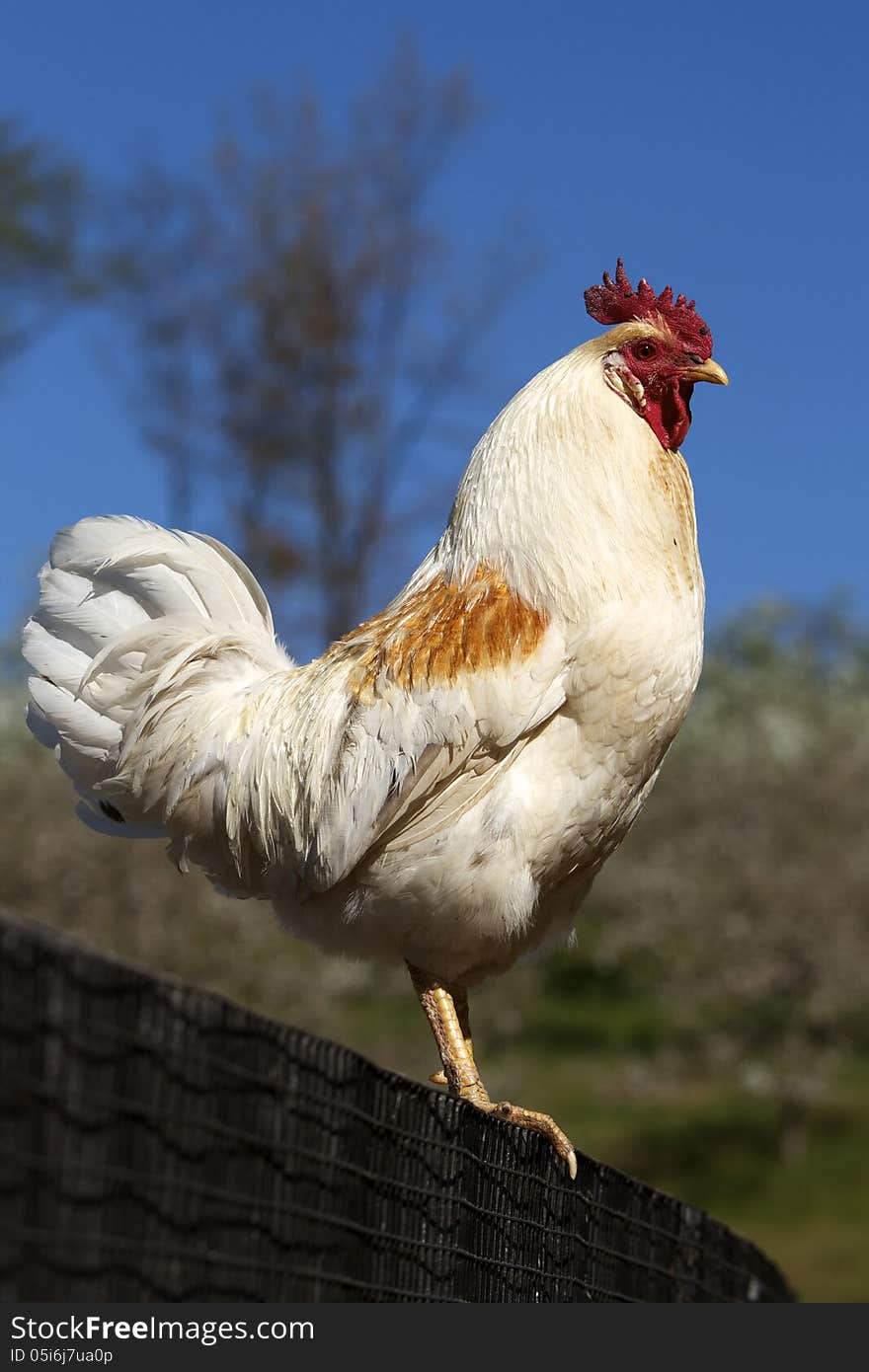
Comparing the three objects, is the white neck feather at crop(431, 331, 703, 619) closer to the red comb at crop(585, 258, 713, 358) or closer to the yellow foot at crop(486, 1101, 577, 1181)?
the red comb at crop(585, 258, 713, 358)

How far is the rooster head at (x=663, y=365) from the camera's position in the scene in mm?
4359

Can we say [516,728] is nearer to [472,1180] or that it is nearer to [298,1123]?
[472,1180]

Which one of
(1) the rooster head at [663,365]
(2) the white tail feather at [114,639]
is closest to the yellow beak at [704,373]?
(1) the rooster head at [663,365]

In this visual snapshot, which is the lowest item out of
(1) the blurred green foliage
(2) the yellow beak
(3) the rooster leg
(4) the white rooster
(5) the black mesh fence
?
(5) the black mesh fence

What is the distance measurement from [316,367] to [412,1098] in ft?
94.1

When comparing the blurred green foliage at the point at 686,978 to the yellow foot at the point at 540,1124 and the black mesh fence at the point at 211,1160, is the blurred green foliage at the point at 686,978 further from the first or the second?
the black mesh fence at the point at 211,1160

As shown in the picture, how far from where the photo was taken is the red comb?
4465 millimetres

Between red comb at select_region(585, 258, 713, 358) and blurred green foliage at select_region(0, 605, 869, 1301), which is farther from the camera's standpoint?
blurred green foliage at select_region(0, 605, 869, 1301)

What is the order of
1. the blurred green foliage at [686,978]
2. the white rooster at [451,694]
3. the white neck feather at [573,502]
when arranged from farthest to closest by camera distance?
the blurred green foliage at [686,978]
the white neck feather at [573,502]
the white rooster at [451,694]

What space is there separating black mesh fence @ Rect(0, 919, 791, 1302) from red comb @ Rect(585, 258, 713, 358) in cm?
246

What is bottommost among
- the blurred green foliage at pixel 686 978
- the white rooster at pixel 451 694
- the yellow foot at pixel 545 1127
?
the yellow foot at pixel 545 1127

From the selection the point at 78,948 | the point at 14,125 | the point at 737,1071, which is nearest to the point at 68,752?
the point at 78,948

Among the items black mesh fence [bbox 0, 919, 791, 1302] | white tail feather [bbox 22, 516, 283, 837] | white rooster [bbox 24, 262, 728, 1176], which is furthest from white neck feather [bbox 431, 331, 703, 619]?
black mesh fence [bbox 0, 919, 791, 1302]

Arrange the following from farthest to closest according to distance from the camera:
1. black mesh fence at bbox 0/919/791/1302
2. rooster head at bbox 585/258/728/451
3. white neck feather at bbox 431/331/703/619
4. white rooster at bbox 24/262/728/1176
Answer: rooster head at bbox 585/258/728/451, white neck feather at bbox 431/331/703/619, white rooster at bbox 24/262/728/1176, black mesh fence at bbox 0/919/791/1302
